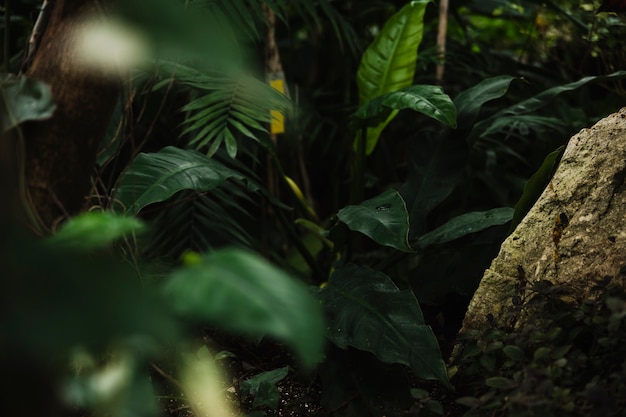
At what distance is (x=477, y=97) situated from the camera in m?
2.56

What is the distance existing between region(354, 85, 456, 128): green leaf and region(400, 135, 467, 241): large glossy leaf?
278 mm

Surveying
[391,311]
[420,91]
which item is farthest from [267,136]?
[391,311]

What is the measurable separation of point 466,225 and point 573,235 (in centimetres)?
42

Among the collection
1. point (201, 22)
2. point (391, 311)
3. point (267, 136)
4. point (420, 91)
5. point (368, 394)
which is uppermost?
point (201, 22)

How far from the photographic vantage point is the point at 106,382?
1.11 meters

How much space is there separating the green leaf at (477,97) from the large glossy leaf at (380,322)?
0.74 meters

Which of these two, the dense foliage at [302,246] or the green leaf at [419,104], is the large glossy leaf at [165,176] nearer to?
the dense foliage at [302,246]

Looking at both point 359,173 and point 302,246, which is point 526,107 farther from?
point 302,246

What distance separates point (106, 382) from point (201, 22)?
0.56 meters

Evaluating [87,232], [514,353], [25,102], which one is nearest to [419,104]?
[514,353]

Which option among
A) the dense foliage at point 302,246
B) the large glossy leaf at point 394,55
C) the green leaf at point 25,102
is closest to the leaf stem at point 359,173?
the dense foliage at point 302,246

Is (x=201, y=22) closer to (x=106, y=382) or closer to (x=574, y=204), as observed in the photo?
(x=106, y=382)

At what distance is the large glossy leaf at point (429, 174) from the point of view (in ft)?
8.52

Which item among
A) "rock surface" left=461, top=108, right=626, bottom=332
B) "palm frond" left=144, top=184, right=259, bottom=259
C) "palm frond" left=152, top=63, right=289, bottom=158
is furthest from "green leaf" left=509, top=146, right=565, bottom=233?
"palm frond" left=144, top=184, right=259, bottom=259
